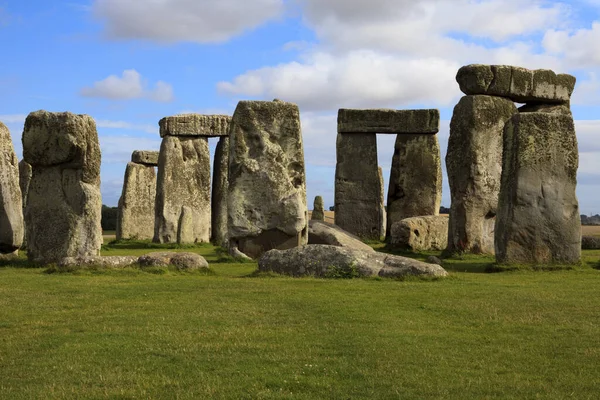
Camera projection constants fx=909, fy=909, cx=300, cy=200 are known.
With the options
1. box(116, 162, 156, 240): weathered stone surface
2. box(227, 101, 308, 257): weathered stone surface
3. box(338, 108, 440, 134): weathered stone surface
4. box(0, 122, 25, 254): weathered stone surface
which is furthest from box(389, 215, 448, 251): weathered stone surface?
box(116, 162, 156, 240): weathered stone surface

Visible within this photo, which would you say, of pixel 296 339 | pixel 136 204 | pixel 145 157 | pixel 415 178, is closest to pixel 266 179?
pixel 296 339

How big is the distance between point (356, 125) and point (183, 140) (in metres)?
5.31

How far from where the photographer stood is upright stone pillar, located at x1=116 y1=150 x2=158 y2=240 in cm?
2992

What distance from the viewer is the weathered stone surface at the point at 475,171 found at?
66.7 ft

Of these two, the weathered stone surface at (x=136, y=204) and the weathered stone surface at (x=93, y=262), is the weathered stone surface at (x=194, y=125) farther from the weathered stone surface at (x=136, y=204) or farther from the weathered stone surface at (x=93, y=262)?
the weathered stone surface at (x=93, y=262)

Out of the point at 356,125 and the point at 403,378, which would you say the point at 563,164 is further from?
the point at 356,125

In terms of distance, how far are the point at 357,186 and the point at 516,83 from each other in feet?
25.0

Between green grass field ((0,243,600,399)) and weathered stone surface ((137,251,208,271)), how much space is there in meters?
1.27

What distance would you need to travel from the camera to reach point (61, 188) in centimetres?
1596

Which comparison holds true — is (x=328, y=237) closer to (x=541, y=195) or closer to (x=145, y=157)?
(x=541, y=195)

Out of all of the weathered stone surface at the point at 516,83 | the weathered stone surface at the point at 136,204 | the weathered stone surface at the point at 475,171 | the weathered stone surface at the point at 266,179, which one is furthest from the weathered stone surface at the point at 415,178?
the weathered stone surface at the point at 266,179

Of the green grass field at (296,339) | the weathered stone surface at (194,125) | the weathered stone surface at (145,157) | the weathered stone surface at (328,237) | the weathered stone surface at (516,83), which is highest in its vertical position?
the weathered stone surface at (516,83)

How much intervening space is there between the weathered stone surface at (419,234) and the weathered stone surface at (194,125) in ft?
24.0

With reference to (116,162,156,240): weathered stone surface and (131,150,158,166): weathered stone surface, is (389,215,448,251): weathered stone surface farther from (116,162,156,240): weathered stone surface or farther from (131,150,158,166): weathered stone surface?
(131,150,158,166): weathered stone surface
